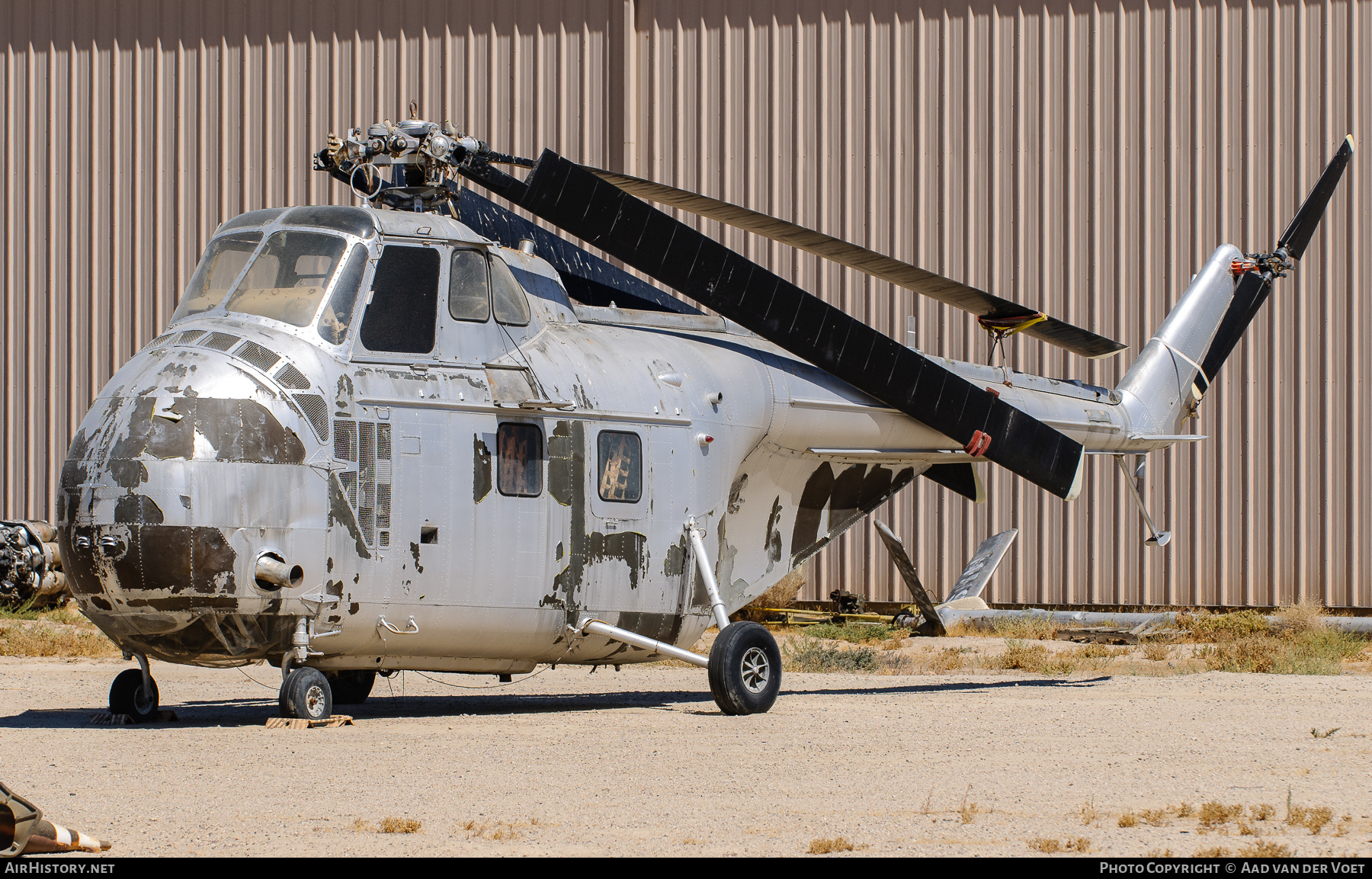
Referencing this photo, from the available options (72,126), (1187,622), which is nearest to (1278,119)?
(1187,622)

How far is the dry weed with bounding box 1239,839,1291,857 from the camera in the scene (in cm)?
532

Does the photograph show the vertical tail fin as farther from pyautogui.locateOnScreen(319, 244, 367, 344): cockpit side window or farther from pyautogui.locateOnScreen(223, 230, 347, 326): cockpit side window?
pyautogui.locateOnScreen(223, 230, 347, 326): cockpit side window

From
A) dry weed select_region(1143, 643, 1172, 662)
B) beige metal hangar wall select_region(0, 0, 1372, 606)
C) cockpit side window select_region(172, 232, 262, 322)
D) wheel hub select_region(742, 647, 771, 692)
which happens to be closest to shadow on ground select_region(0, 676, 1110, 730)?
wheel hub select_region(742, 647, 771, 692)

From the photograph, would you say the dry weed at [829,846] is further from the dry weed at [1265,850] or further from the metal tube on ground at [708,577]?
the metal tube on ground at [708,577]

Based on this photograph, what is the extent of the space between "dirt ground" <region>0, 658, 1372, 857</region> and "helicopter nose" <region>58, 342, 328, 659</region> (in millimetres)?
749

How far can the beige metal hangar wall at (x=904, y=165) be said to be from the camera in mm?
19859

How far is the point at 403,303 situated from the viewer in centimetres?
955

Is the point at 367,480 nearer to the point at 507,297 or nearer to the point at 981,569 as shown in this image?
the point at 507,297

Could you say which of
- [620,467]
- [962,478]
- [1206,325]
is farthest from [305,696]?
[1206,325]

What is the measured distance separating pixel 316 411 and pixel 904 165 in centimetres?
1387

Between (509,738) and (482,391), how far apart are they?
233 cm

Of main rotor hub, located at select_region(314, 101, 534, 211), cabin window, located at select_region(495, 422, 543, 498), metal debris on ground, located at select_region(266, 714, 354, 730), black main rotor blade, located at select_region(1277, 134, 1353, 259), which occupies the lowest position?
metal debris on ground, located at select_region(266, 714, 354, 730)

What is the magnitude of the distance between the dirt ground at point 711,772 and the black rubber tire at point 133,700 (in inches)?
8.9

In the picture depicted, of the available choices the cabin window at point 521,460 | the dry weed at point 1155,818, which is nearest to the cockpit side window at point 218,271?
the cabin window at point 521,460
